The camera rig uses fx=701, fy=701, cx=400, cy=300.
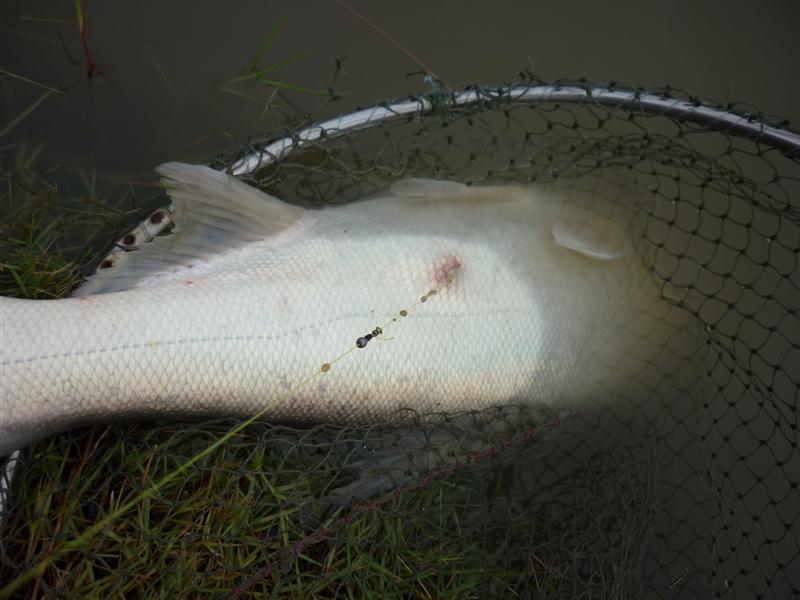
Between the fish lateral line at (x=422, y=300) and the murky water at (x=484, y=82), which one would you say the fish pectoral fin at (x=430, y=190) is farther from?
the murky water at (x=484, y=82)

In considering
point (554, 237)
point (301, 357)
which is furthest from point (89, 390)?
point (554, 237)

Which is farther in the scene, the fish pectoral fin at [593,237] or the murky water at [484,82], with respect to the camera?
the murky water at [484,82]

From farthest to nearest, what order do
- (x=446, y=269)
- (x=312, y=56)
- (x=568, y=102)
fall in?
(x=312, y=56) → (x=568, y=102) → (x=446, y=269)

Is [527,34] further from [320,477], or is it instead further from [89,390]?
[89,390]

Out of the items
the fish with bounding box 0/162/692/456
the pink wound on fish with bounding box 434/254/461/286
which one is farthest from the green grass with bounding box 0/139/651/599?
the pink wound on fish with bounding box 434/254/461/286

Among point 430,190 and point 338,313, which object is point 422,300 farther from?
point 430,190

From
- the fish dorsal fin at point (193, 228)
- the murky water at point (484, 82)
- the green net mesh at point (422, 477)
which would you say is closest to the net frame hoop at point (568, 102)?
the green net mesh at point (422, 477)

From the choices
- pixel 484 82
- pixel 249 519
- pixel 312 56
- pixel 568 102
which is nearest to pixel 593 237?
pixel 568 102
